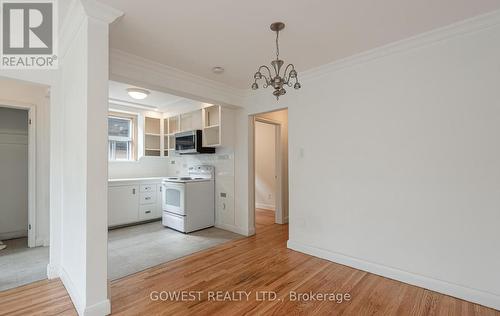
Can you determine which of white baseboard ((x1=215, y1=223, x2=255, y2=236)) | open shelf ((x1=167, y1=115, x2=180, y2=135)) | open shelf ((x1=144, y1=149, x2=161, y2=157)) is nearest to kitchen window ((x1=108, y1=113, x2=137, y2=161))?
open shelf ((x1=144, y1=149, x2=161, y2=157))

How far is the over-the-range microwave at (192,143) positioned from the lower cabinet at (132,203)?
1.08 m

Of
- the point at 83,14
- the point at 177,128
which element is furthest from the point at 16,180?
the point at 83,14

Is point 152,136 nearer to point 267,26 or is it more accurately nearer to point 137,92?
point 137,92

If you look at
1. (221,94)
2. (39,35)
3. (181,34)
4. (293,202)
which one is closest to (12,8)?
(39,35)

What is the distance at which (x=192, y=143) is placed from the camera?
4453 millimetres

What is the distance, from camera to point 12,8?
2.06 m

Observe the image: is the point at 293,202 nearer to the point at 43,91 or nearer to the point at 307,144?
the point at 307,144

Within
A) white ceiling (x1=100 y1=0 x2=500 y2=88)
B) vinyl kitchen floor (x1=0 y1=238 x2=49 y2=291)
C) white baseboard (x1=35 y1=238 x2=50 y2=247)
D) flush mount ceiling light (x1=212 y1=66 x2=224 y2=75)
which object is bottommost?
vinyl kitchen floor (x1=0 y1=238 x2=49 y2=291)

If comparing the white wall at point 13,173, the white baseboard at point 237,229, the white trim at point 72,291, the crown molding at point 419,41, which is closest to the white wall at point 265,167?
the white baseboard at point 237,229

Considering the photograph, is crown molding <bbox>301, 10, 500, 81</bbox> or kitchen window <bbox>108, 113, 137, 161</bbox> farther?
kitchen window <bbox>108, 113, 137, 161</bbox>

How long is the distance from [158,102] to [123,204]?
7.11 feet

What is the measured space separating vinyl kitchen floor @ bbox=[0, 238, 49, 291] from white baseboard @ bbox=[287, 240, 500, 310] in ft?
10.3

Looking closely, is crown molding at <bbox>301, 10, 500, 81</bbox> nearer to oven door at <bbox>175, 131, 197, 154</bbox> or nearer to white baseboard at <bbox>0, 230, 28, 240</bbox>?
oven door at <bbox>175, 131, 197, 154</bbox>

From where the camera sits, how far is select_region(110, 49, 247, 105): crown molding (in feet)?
8.66
